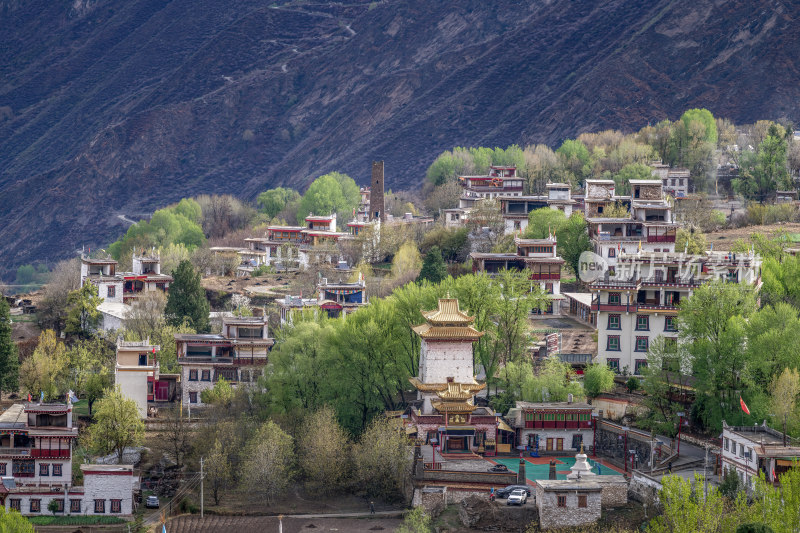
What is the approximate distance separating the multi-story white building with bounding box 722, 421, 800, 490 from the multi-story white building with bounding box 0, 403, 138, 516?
113 feet

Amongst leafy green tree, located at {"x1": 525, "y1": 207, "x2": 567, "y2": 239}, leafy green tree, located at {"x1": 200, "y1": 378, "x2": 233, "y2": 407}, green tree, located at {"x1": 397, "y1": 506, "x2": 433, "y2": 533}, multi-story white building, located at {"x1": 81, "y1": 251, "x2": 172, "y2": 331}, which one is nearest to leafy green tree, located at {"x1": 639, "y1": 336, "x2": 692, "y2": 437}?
green tree, located at {"x1": 397, "y1": 506, "x2": 433, "y2": 533}

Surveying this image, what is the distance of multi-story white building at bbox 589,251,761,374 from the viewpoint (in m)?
109

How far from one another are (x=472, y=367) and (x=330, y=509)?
1329cm

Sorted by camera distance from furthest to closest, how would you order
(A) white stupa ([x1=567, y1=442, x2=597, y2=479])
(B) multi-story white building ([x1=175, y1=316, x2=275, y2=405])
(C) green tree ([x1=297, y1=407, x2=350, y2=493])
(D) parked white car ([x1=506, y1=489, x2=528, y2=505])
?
(B) multi-story white building ([x1=175, y1=316, x2=275, y2=405]), (C) green tree ([x1=297, y1=407, x2=350, y2=493]), (A) white stupa ([x1=567, y1=442, x2=597, y2=479]), (D) parked white car ([x1=506, y1=489, x2=528, y2=505])

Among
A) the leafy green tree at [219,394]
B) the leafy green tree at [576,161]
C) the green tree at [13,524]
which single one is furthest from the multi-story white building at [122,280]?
the green tree at [13,524]

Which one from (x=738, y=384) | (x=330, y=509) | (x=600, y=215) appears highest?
(x=600, y=215)

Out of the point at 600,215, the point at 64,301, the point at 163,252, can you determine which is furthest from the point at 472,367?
the point at 163,252

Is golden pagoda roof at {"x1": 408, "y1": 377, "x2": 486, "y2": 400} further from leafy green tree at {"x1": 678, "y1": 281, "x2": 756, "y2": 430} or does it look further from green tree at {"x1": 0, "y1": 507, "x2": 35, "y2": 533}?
green tree at {"x1": 0, "y1": 507, "x2": 35, "y2": 533}

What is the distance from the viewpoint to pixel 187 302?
423 ft

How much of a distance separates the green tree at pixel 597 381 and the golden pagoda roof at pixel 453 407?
9.54m

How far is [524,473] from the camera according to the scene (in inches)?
3620

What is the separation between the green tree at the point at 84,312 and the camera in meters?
137

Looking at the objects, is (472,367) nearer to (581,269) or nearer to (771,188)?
(581,269)

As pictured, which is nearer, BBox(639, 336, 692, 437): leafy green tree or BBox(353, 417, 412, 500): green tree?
BBox(353, 417, 412, 500): green tree
